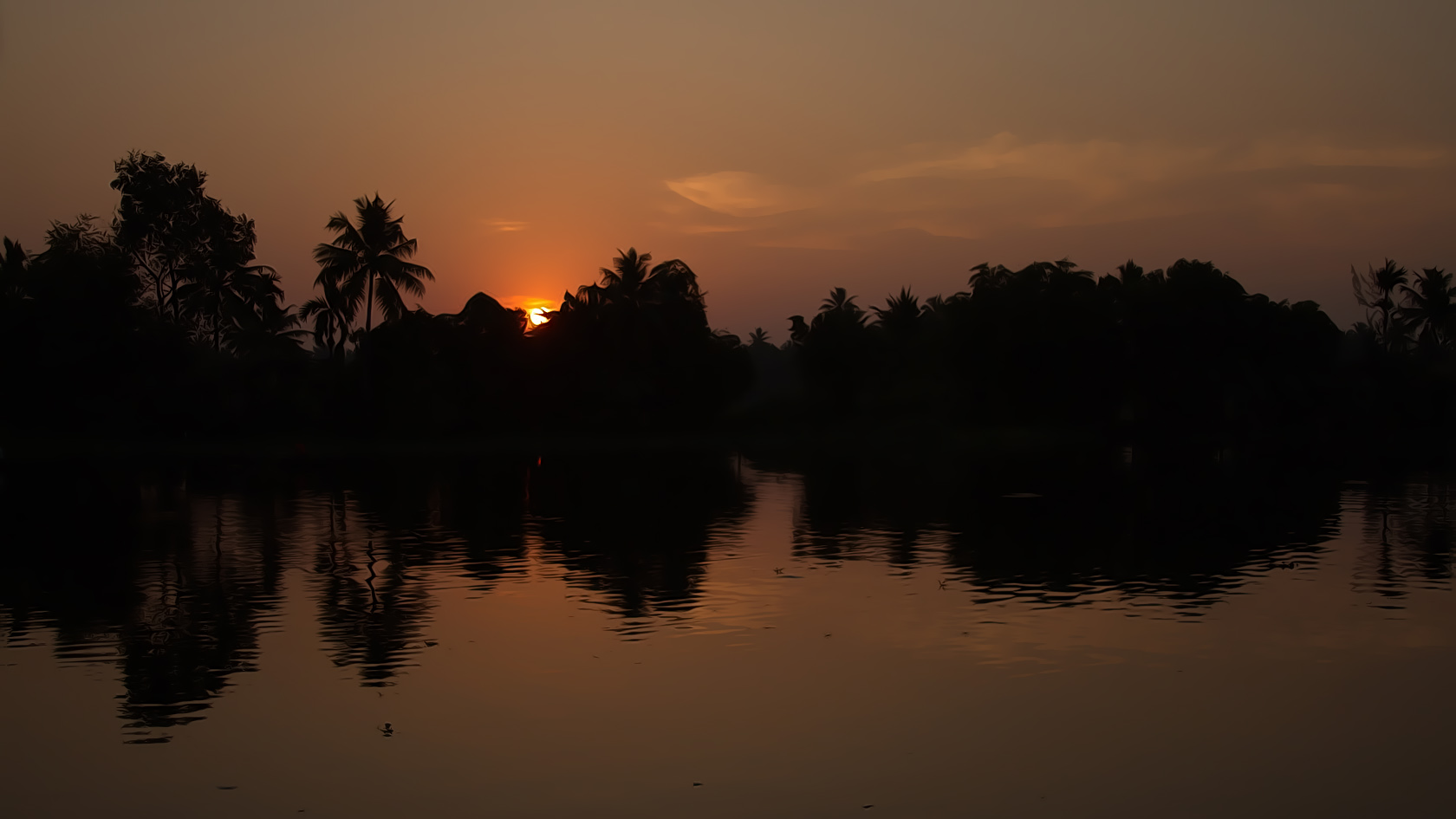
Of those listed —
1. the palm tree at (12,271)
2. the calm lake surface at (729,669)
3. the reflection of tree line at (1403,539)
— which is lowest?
the reflection of tree line at (1403,539)

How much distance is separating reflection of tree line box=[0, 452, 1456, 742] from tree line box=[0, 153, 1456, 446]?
74.8ft

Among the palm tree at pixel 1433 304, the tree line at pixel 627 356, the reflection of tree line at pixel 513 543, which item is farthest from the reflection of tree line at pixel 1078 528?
the palm tree at pixel 1433 304

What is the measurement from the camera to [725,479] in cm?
3991

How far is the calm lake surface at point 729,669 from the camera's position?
833 cm

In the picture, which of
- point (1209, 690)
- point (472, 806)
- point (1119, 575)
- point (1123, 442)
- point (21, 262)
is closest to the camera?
point (472, 806)

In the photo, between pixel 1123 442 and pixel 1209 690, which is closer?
pixel 1209 690

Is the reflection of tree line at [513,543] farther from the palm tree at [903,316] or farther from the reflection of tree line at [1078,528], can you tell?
the palm tree at [903,316]

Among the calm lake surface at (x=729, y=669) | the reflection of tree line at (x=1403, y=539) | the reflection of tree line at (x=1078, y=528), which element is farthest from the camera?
the reflection of tree line at (x=1078, y=528)

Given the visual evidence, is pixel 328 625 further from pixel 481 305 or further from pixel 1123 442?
pixel 1123 442

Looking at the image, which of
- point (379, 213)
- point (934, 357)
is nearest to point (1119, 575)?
point (379, 213)

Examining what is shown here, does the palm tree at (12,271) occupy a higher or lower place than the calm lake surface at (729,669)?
higher

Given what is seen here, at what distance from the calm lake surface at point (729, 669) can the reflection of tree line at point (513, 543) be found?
11 cm

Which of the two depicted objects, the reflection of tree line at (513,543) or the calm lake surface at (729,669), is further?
the reflection of tree line at (513,543)

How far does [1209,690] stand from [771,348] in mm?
176234
